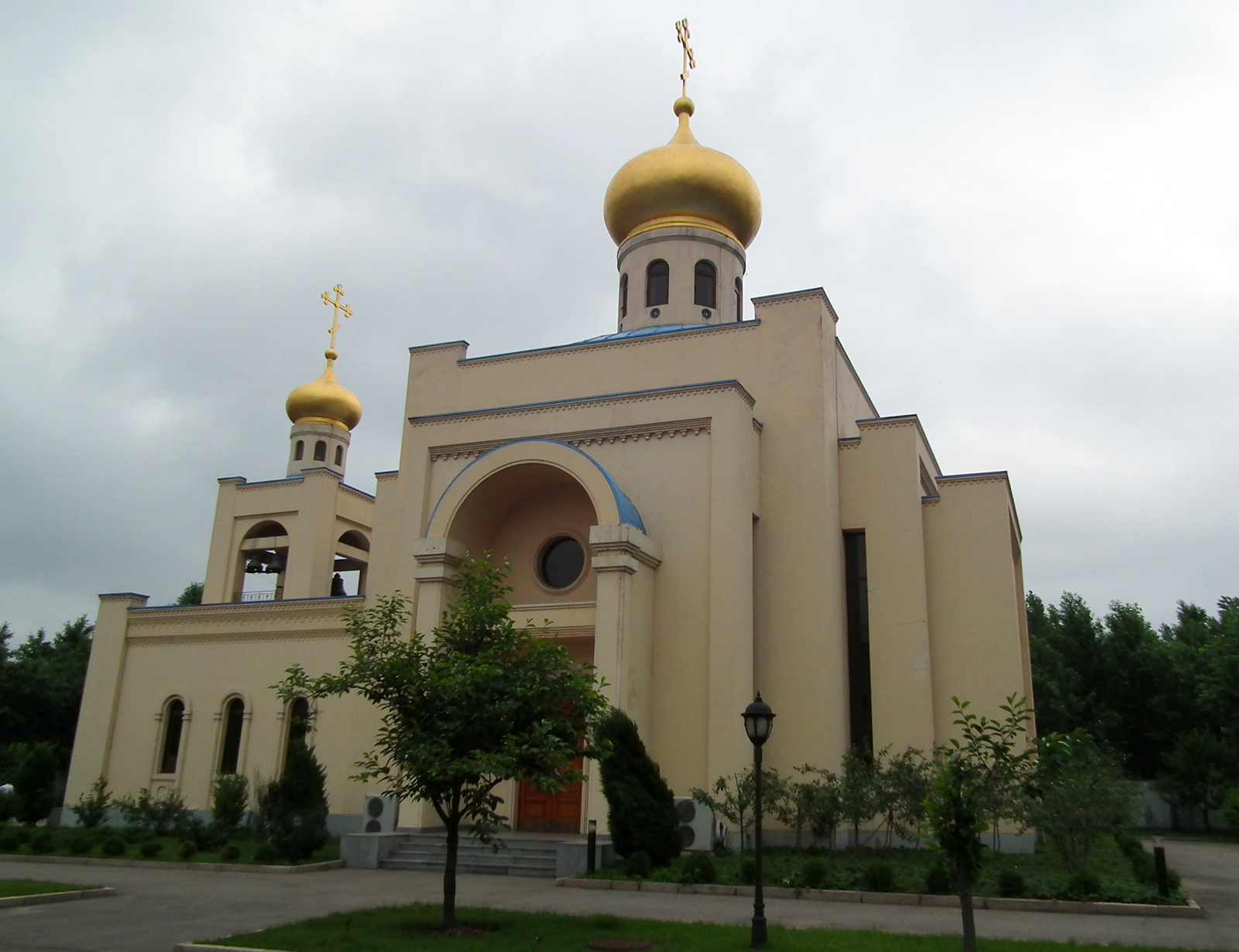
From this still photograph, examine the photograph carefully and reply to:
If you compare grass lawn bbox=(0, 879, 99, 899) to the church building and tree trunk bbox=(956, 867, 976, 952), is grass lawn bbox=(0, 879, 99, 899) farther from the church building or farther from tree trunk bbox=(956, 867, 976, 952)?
tree trunk bbox=(956, 867, 976, 952)

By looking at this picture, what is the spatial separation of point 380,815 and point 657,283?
1421cm

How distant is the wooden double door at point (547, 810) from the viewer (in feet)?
63.0

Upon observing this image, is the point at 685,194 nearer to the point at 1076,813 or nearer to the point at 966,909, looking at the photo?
the point at 1076,813

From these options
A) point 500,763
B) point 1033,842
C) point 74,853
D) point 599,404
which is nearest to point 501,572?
point 500,763

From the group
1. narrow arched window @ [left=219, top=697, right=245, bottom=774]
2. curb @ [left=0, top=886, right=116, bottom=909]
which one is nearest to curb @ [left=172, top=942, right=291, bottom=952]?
curb @ [left=0, top=886, right=116, bottom=909]

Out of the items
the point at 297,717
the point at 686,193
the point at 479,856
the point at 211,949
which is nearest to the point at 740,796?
the point at 479,856

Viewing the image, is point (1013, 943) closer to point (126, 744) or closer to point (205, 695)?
point (205, 695)

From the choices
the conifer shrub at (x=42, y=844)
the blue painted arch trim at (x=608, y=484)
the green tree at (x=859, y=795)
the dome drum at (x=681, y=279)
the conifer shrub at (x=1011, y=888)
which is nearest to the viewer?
the conifer shrub at (x=1011, y=888)

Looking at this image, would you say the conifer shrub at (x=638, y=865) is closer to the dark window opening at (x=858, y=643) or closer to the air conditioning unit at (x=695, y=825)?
the air conditioning unit at (x=695, y=825)

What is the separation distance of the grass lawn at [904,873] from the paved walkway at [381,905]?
1.91ft

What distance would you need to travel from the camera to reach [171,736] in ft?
82.0

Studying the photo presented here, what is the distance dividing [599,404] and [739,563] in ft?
14.7

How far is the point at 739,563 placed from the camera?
719 inches

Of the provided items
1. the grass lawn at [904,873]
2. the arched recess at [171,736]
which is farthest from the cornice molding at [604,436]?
the arched recess at [171,736]
